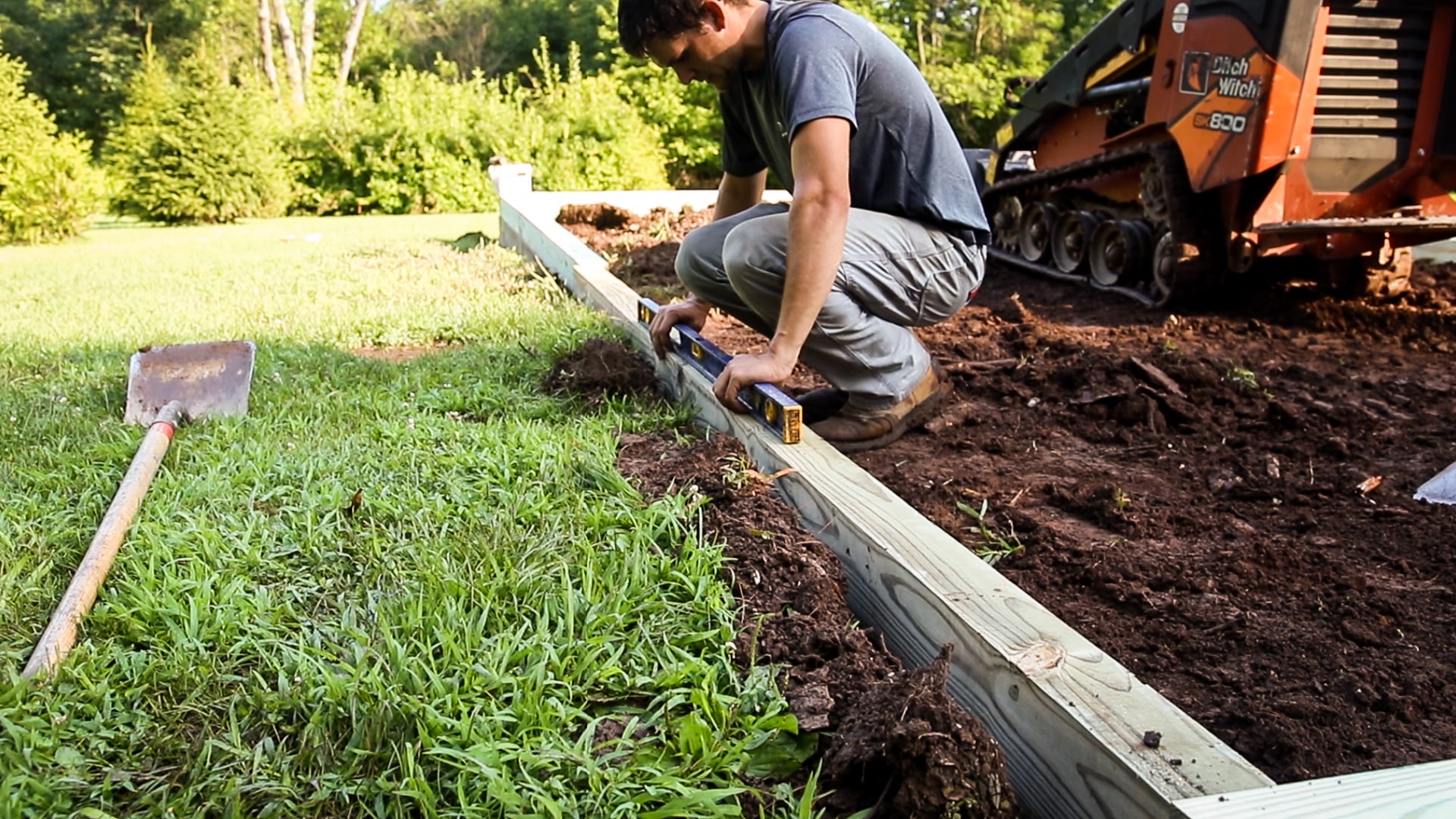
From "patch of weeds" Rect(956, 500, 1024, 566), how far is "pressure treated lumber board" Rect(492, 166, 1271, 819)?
12.1 inches

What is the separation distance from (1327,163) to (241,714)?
5.23m

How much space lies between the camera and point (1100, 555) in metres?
2.31

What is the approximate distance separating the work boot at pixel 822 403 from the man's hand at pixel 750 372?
0.54 m

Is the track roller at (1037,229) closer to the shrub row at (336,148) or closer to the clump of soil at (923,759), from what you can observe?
the clump of soil at (923,759)

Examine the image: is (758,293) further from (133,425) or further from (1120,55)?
(1120,55)

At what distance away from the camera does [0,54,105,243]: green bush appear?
42.5ft

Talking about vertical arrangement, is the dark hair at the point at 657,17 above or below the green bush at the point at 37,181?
above

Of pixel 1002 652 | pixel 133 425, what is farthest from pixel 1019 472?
pixel 133 425

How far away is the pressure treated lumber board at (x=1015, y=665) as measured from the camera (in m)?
1.26

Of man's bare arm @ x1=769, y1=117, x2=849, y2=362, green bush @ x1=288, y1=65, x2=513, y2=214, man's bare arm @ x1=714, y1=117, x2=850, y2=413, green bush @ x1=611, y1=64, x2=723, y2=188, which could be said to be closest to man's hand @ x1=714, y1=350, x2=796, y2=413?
man's bare arm @ x1=714, y1=117, x2=850, y2=413

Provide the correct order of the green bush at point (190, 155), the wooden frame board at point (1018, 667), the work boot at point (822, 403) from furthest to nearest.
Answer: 1. the green bush at point (190, 155)
2. the work boot at point (822, 403)
3. the wooden frame board at point (1018, 667)

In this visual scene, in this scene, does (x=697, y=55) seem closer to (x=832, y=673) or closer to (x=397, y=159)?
(x=832, y=673)

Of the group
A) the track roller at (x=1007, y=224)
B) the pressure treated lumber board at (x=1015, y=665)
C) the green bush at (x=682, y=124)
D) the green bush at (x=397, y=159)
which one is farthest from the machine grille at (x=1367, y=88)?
the green bush at (x=682, y=124)

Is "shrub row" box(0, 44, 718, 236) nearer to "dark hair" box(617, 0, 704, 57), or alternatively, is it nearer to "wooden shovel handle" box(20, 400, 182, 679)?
"wooden shovel handle" box(20, 400, 182, 679)
